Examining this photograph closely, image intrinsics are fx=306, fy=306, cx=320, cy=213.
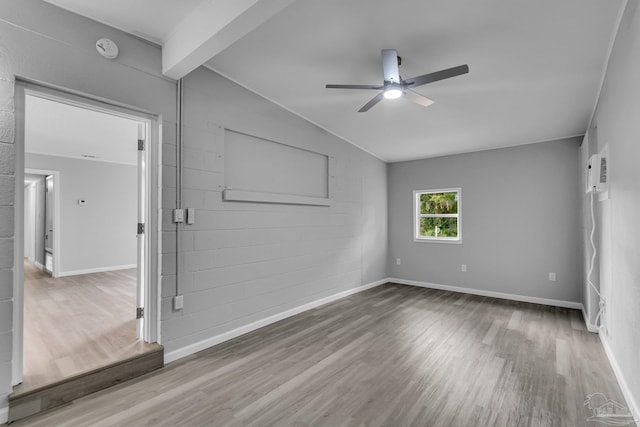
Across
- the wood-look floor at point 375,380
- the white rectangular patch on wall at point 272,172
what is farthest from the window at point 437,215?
the white rectangular patch on wall at point 272,172

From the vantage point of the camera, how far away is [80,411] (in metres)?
2.11

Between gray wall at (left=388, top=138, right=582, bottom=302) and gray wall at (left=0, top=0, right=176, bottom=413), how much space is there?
16.2 feet

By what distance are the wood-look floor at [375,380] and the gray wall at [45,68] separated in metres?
1.01

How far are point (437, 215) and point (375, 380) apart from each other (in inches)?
158

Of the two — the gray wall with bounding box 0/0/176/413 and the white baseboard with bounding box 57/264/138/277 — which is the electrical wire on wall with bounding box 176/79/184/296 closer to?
the gray wall with bounding box 0/0/176/413

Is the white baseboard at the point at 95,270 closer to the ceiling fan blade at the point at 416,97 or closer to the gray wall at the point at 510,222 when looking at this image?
the gray wall at the point at 510,222

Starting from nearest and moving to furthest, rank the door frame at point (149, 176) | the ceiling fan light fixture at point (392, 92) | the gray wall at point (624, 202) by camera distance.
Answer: the gray wall at point (624, 202), the door frame at point (149, 176), the ceiling fan light fixture at point (392, 92)

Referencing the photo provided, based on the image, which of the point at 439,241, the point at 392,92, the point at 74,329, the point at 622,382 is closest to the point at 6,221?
the point at 74,329

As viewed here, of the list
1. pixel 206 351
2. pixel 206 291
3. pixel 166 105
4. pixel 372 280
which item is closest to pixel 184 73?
pixel 166 105

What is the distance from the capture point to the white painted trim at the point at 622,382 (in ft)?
6.47

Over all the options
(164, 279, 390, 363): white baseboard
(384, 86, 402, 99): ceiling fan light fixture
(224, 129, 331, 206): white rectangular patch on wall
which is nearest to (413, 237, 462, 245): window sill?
(164, 279, 390, 363): white baseboard

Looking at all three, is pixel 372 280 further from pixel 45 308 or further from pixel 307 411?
pixel 45 308

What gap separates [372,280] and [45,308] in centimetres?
494

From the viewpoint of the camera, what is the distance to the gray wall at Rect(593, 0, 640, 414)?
186cm
